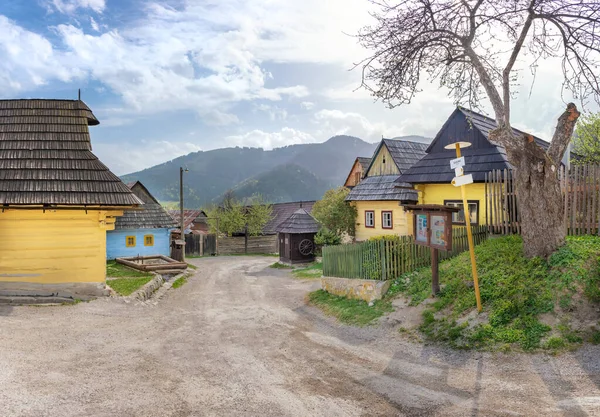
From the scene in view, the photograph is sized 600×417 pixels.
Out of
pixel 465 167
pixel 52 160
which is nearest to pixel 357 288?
pixel 465 167

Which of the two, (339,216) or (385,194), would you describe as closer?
(385,194)

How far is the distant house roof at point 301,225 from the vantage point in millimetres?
25766

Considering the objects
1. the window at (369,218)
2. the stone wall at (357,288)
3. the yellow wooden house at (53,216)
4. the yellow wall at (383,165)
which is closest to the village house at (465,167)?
the yellow wall at (383,165)

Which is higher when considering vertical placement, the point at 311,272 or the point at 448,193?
the point at 448,193

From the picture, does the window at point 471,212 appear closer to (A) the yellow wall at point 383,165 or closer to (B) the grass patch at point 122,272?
(A) the yellow wall at point 383,165

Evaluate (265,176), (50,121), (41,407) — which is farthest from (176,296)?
(265,176)

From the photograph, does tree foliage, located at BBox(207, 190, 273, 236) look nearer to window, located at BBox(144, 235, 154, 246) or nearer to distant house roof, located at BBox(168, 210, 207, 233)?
distant house roof, located at BBox(168, 210, 207, 233)

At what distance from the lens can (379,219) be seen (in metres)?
24.2

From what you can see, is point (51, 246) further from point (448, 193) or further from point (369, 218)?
point (369, 218)

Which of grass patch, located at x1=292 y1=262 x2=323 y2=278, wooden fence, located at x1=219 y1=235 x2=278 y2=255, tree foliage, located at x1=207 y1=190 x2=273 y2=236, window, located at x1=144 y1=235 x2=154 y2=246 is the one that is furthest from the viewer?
tree foliage, located at x1=207 y1=190 x2=273 y2=236

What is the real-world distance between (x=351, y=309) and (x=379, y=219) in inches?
531

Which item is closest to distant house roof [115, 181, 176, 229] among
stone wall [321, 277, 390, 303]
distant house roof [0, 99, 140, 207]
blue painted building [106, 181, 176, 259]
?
blue painted building [106, 181, 176, 259]

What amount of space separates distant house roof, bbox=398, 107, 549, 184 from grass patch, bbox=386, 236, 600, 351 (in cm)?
632

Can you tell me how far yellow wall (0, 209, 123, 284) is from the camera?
12.2 metres
